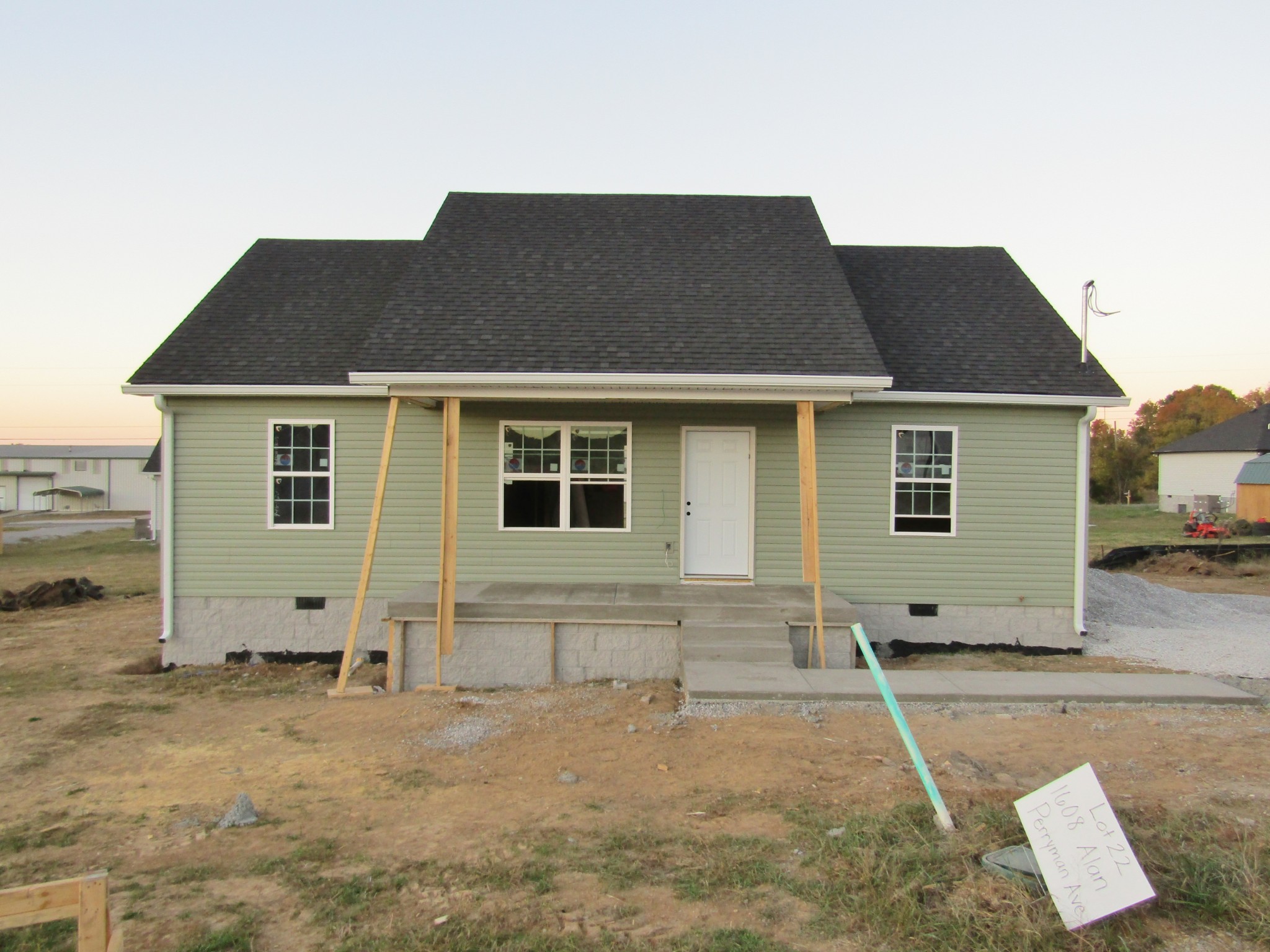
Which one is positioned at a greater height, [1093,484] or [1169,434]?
[1169,434]

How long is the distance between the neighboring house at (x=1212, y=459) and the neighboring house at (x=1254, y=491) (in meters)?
3.04

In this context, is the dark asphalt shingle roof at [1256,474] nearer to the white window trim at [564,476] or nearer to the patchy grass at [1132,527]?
the patchy grass at [1132,527]

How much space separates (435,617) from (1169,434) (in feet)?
195

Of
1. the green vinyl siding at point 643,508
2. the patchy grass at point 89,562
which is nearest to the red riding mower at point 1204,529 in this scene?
the green vinyl siding at point 643,508

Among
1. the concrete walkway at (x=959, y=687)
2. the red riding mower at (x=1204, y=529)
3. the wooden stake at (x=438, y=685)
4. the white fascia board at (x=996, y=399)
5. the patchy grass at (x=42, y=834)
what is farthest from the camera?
the red riding mower at (x=1204, y=529)

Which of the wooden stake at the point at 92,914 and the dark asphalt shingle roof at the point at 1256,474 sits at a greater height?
the dark asphalt shingle roof at the point at 1256,474

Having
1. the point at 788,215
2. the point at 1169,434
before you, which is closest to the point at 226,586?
the point at 788,215

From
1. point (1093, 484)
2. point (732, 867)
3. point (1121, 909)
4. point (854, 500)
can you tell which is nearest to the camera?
point (1121, 909)

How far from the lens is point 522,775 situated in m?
5.89

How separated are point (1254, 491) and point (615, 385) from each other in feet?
115

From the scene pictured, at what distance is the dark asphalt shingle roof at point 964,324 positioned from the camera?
10.1m

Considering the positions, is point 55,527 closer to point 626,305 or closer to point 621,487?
point 621,487

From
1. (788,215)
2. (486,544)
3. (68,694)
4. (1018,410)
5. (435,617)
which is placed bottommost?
(68,694)

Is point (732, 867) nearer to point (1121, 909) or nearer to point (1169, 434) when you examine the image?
point (1121, 909)
